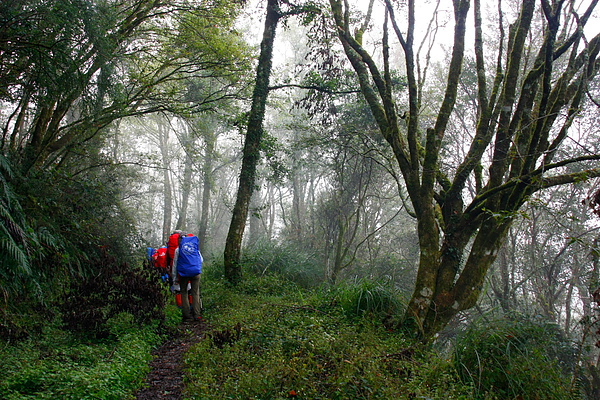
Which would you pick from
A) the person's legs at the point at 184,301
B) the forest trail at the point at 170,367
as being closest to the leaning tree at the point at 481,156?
the forest trail at the point at 170,367

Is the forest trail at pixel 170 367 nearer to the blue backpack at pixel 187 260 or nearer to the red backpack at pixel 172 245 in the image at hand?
the blue backpack at pixel 187 260

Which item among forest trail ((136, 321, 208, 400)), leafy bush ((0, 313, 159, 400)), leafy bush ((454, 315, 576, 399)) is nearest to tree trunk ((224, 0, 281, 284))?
forest trail ((136, 321, 208, 400))

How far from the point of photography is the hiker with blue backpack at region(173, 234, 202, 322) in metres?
7.00

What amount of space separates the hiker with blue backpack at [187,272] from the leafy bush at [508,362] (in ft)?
15.1

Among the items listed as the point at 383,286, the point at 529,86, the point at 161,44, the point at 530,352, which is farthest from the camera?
the point at 161,44

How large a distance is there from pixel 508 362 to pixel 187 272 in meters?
5.22

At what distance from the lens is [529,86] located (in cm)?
555

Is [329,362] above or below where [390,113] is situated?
below

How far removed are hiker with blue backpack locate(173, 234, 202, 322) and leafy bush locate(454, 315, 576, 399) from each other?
4.59m

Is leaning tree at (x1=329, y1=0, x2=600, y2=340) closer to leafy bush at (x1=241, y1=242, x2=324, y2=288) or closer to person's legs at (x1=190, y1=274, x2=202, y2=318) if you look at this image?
person's legs at (x1=190, y1=274, x2=202, y2=318)

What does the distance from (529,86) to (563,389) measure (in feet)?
13.2

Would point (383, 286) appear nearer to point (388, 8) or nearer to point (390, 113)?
point (390, 113)

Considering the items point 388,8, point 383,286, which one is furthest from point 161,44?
point 383,286

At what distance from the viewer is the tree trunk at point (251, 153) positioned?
9.69 meters
